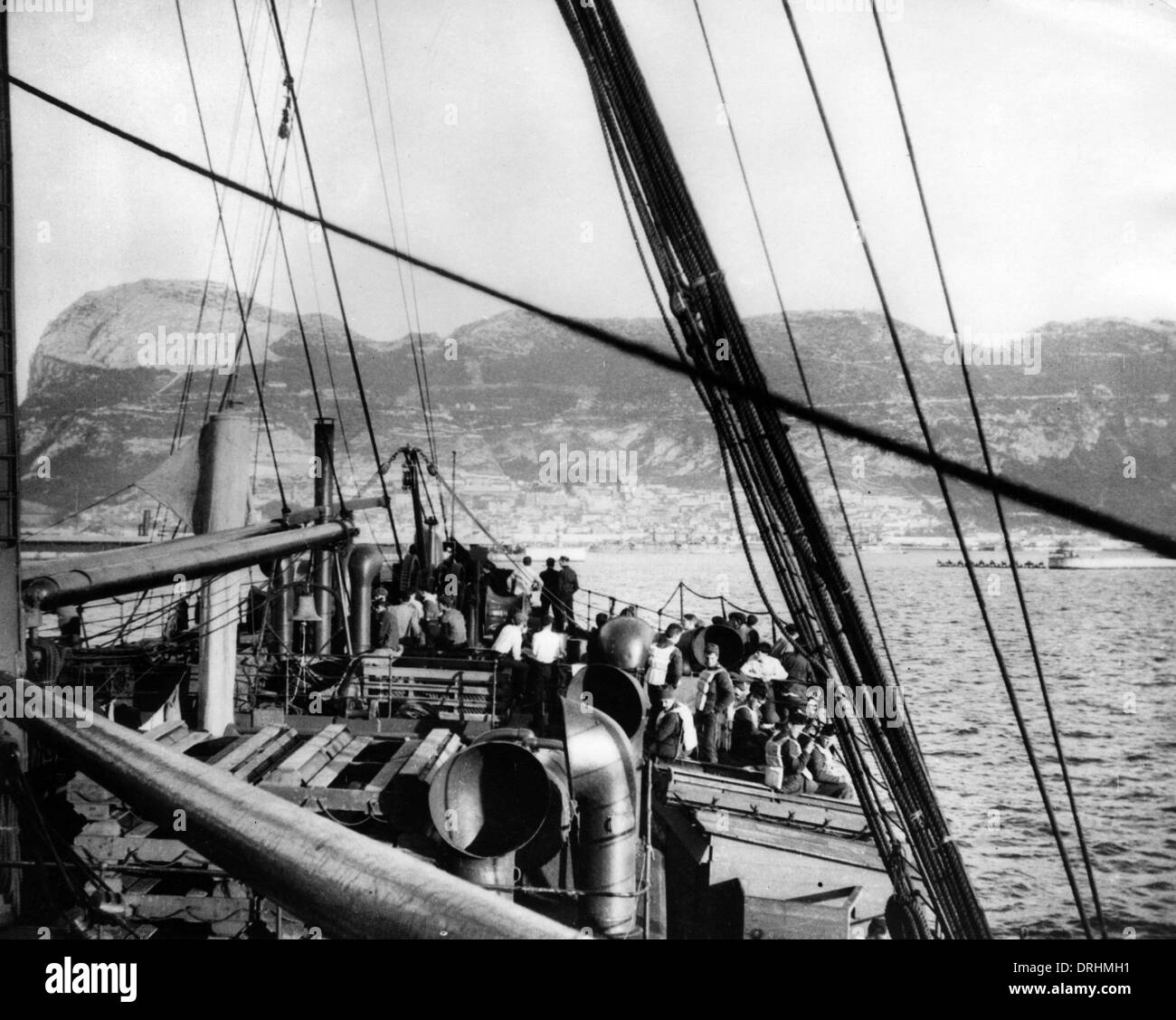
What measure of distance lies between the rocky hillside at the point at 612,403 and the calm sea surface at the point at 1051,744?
10188 millimetres

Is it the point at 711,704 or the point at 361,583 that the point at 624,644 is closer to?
the point at 711,704

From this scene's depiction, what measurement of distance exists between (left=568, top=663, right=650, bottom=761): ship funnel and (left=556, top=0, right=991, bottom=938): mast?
2.77 metres

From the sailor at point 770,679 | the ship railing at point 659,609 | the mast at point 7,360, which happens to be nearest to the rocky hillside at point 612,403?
the ship railing at point 659,609

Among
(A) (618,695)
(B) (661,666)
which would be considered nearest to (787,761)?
(B) (661,666)

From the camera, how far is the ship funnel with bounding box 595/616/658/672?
10.3 m

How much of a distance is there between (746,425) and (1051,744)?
103 feet

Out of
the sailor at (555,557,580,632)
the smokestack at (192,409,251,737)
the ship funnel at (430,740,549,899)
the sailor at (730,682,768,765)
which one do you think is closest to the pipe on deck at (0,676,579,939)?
the ship funnel at (430,740,549,899)

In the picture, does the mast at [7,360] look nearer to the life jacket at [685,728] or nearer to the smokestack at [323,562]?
the life jacket at [685,728]

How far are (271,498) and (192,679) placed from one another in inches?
4967

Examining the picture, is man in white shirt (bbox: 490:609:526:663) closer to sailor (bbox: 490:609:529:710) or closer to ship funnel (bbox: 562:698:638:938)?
sailor (bbox: 490:609:529:710)

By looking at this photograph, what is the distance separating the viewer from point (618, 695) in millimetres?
8047

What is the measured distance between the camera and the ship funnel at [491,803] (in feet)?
19.8

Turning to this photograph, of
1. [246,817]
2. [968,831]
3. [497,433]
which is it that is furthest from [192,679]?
[497,433]

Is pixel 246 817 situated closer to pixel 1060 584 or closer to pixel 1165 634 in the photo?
pixel 1165 634
